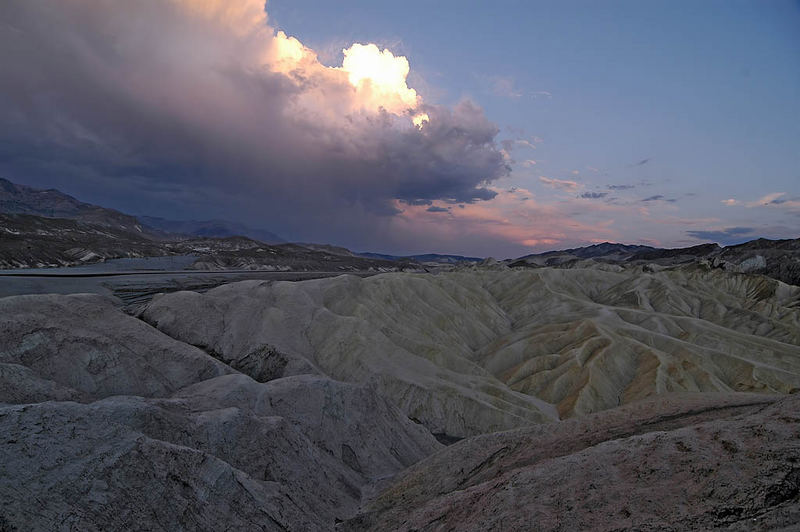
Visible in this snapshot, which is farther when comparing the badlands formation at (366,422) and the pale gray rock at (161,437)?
the pale gray rock at (161,437)

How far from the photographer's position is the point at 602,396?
37.2m

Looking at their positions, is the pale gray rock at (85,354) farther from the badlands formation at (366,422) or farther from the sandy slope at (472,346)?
the sandy slope at (472,346)

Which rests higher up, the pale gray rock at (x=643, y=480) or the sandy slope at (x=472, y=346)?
the pale gray rock at (x=643, y=480)

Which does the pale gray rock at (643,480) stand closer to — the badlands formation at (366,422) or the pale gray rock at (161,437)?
the badlands formation at (366,422)

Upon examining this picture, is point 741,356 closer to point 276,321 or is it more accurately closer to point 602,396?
point 602,396

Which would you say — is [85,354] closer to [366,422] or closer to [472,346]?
[366,422]

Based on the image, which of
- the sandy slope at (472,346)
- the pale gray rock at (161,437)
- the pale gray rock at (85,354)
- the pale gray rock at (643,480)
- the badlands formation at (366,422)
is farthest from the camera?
the sandy slope at (472,346)

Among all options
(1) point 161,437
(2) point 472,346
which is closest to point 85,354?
(1) point 161,437

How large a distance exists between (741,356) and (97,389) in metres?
59.3

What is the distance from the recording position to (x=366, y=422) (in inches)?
810

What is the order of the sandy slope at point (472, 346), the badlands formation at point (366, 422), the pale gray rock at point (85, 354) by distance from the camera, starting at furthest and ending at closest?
the sandy slope at point (472, 346), the pale gray rock at point (85, 354), the badlands formation at point (366, 422)

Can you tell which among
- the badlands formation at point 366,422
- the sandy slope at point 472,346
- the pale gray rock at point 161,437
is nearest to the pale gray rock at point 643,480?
the badlands formation at point 366,422

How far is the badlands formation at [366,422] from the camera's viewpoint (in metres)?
7.73

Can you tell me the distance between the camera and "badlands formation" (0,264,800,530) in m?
7.73
